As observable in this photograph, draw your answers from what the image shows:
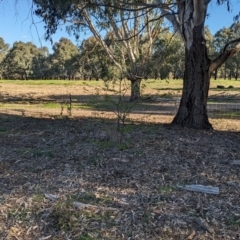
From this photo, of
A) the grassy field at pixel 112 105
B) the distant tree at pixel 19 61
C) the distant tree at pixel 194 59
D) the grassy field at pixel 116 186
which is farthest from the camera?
the distant tree at pixel 19 61

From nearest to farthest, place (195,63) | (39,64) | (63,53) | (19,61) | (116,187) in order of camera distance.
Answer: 1. (116,187)
2. (195,63)
3. (63,53)
4. (19,61)
5. (39,64)

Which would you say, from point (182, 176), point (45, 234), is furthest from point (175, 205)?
point (45, 234)

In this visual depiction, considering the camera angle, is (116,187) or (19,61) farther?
(19,61)

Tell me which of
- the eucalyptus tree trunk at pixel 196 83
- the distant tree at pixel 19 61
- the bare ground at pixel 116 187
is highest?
the distant tree at pixel 19 61

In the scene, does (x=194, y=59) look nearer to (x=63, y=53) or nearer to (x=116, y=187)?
(x=116, y=187)

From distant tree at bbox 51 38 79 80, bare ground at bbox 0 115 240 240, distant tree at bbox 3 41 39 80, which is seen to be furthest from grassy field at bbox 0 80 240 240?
distant tree at bbox 3 41 39 80

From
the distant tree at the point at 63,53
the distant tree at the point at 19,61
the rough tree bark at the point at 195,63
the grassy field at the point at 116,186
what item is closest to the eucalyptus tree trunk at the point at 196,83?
the rough tree bark at the point at 195,63

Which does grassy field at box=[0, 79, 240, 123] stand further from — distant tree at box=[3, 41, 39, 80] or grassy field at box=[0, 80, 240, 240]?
distant tree at box=[3, 41, 39, 80]

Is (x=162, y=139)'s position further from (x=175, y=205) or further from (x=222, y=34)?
(x=222, y=34)

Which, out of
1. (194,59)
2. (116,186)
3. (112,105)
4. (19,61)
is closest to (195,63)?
(194,59)

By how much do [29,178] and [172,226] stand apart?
214 centimetres

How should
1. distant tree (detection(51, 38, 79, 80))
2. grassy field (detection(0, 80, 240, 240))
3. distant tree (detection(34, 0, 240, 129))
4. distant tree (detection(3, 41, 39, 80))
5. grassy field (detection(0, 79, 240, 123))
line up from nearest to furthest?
1. grassy field (detection(0, 80, 240, 240))
2. grassy field (detection(0, 79, 240, 123))
3. distant tree (detection(34, 0, 240, 129))
4. distant tree (detection(51, 38, 79, 80))
5. distant tree (detection(3, 41, 39, 80))

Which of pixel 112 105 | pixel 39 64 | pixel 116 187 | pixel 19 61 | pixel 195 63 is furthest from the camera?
pixel 39 64

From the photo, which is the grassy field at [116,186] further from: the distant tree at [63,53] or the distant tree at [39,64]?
the distant tree at [39,64]
